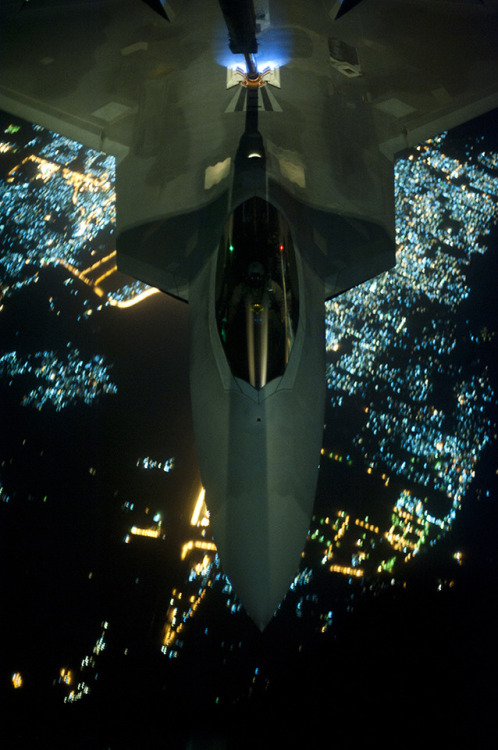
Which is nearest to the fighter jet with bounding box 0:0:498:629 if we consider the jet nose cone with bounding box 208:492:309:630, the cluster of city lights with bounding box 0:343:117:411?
the jet nose cone with bounding box 208:492:309:630

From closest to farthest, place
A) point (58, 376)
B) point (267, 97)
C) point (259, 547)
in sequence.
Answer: point (259, 547) → point (267, 97) → point (58, 376)

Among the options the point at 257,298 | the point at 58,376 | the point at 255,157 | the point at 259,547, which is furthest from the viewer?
the point at 58,376

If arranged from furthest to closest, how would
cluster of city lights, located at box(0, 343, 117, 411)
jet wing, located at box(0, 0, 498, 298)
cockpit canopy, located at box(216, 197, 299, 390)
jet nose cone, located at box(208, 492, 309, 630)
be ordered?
cluster of city lights, located at box(0, 343, 117, 411), jet wing, located at box(0, 0, 498, 298), cockpit canopy, located at box(216, 197, 299, 390), jet nose cone, located at box(208, 492, 309, 630)

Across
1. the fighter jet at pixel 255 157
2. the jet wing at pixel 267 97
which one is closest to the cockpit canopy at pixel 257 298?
the fighter jet at pixel 255 157

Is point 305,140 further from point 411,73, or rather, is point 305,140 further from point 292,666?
point 292,666

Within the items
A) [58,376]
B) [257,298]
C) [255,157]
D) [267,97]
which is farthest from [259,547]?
[58,376]

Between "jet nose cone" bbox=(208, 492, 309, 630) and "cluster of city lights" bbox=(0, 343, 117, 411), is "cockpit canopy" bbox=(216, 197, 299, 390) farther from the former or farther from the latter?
"cluster of city lights" bbox=(0, 343, 117, 411)

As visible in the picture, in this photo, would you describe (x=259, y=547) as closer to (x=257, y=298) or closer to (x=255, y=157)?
(x=257, y=298)
